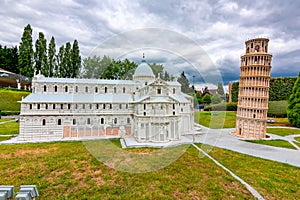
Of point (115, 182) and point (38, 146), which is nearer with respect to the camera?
point (115, 182)

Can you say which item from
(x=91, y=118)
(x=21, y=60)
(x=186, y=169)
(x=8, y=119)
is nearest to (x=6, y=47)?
(x=21, y=60)

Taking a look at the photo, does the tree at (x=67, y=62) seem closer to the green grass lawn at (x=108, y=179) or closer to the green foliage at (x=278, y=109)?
the green grass lawn at (x=108, y=179)

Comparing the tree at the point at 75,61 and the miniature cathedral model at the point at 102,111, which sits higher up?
the tree at the point at 75,61

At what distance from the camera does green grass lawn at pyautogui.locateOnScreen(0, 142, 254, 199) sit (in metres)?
12.2

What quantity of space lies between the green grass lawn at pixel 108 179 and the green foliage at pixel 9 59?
5730 centimetres

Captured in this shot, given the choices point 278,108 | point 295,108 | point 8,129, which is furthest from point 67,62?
point 278,108

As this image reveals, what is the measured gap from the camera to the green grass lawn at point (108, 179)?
12.2m

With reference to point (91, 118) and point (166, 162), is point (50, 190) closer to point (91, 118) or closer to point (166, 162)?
point (166, 162)

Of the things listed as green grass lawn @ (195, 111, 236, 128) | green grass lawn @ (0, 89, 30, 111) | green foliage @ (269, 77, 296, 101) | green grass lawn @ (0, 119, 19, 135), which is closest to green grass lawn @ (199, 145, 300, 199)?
green grass lawn @ (195, 111, 236, 128)

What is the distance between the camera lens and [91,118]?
90.9 feet

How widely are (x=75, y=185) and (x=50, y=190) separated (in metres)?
1.73

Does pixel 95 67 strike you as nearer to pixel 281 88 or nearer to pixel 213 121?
pixel 213 121

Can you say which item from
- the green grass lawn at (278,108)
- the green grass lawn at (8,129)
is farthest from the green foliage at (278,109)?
the green grass lawn at (8,129)

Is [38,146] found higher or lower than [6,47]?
lower
